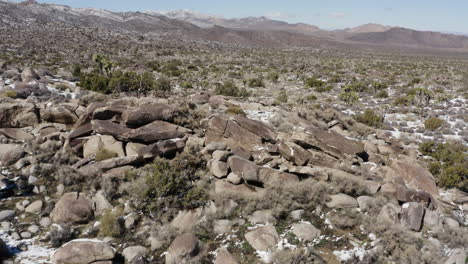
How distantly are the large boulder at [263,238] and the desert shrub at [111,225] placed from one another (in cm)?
393

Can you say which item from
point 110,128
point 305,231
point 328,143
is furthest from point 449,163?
point 110,128

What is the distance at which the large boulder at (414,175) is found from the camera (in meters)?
11.0

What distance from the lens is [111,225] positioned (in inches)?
340

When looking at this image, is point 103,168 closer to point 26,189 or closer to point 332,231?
point 26,189

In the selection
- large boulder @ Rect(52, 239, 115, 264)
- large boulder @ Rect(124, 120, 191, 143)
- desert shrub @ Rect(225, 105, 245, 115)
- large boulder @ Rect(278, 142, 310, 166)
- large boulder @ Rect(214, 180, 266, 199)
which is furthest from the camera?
desert shrub @ Rect(225, 105, 245, 115)

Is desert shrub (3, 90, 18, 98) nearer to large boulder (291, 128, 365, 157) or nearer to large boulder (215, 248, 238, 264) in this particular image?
large boulder (215, 248, 238, 264)

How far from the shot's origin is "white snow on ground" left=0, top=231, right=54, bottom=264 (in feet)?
24.7

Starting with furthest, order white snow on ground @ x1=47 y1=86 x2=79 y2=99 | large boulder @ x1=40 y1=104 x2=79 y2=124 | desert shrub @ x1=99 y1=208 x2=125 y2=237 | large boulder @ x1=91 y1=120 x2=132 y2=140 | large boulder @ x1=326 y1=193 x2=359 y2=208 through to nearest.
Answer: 1. white snow on ground @ x1=47 y1=86 x2=79 y2=99
2. large boulder @ x1=40 y1=104 x2=79 y2=124
3. large boulder @ x1=91 y1=120 x2=132 y2=140
4. large boulder @ x1=326 y1=193 x2=359 y2=208
5. desert shrub @ x1=99 y1=208 x2=125 y2=237

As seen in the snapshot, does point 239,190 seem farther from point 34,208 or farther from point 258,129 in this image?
point 34,208

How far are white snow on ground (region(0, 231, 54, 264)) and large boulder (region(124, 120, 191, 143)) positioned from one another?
16.2 ft

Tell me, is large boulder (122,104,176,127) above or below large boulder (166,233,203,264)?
above

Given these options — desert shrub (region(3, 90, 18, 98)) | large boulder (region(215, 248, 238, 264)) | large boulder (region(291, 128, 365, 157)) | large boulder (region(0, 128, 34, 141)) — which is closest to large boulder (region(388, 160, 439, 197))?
large boulder (region(291, 128, 365, 157))

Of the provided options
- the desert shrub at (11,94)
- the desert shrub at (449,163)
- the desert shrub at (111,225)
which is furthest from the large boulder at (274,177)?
the desert shrub at (11,94)

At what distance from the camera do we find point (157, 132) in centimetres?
1191
